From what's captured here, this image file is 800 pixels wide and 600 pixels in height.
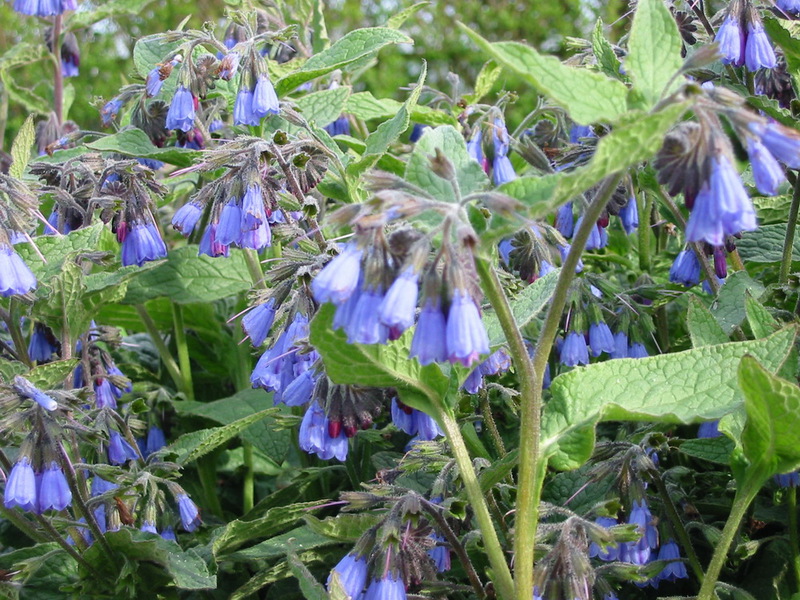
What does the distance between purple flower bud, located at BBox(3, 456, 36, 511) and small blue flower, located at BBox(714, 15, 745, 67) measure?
170cm

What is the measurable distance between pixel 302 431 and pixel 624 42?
1539 mm

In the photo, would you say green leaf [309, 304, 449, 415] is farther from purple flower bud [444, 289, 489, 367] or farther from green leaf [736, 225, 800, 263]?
green leaf [736, 225, 800, 263]

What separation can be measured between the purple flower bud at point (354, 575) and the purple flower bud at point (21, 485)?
686mm

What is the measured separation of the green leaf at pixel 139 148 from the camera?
2703 mm

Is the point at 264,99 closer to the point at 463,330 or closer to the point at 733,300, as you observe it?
the point at 733,300

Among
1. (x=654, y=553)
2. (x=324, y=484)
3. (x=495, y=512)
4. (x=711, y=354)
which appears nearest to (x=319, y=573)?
(x=324, y=484)

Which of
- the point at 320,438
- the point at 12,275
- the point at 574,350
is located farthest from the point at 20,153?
the point at 574,350

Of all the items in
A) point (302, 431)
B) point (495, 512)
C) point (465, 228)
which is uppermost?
point (465, 228)

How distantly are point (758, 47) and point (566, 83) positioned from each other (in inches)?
44.3

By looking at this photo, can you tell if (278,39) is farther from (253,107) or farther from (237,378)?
(237,378)

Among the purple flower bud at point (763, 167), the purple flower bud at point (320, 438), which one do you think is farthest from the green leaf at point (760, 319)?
the purple flower bud at point (320, 438)

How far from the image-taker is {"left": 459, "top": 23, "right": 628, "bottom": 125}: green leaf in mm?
1318

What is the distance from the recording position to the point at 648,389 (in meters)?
1.66

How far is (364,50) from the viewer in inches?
104
